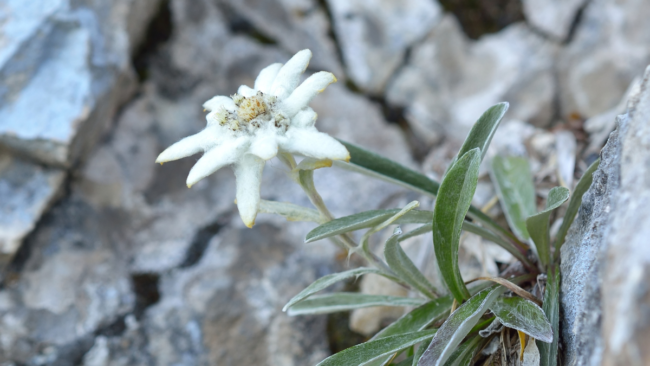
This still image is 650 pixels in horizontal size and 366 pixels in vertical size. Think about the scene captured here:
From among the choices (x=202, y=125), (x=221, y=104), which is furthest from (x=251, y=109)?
(x=202, y=125)

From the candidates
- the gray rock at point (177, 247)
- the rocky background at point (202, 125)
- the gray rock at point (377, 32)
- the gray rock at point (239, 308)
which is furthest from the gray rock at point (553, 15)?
the gray rock at point (239, 308)

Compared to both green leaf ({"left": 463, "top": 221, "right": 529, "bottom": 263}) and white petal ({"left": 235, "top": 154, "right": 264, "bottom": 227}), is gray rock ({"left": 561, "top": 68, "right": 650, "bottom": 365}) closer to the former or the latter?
green leaf ({"left": 463, "top": 221, "right": 529, "bottom": 263})

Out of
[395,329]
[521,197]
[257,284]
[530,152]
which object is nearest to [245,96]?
[395,329]

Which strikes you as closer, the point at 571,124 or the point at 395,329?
the point at 395,329

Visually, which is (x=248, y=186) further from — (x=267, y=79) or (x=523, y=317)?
(x=523, y=317)

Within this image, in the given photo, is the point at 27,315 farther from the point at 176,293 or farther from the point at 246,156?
the point at 246,156

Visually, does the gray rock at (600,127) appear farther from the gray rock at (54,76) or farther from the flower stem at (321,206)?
the gray rock at (54,76)
